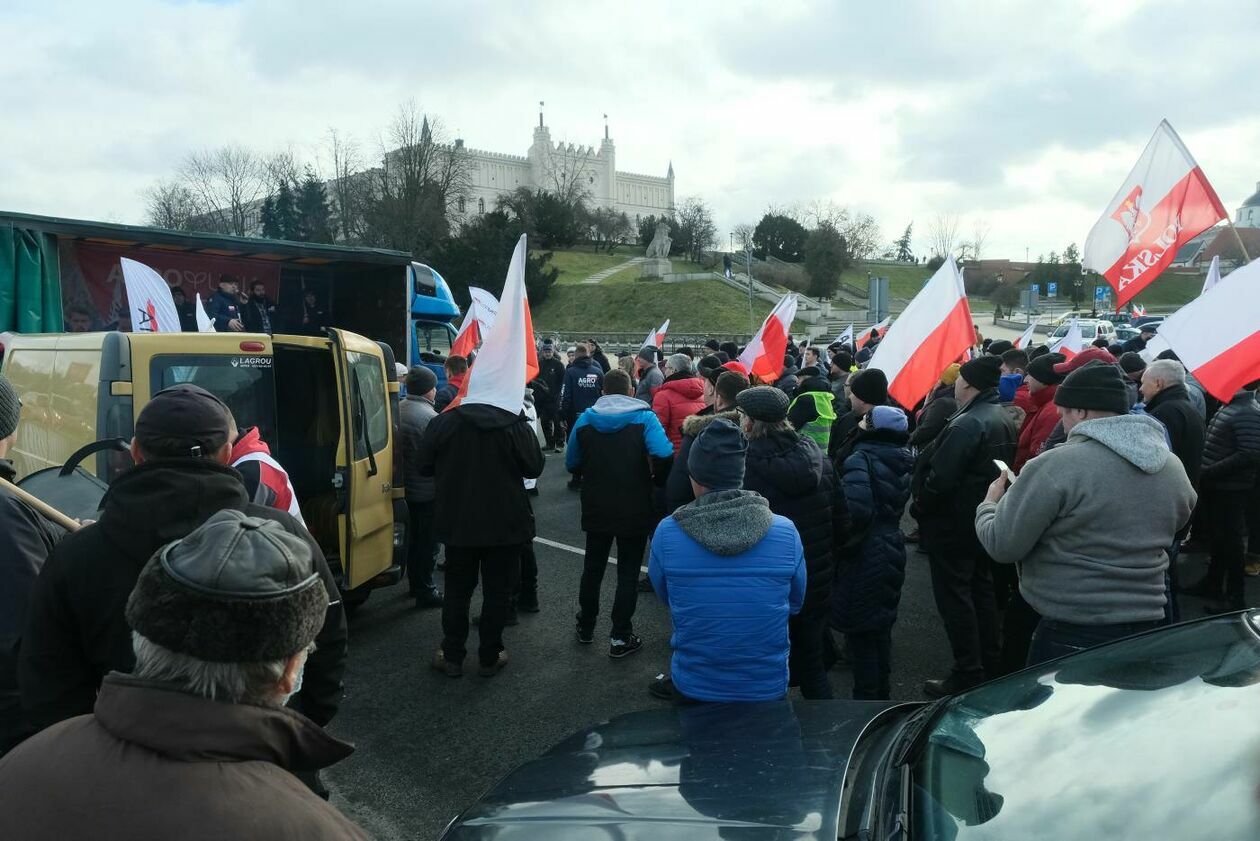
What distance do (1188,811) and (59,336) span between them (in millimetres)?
5891

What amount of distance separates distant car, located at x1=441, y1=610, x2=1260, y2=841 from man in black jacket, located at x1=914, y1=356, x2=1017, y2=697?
2.17 m

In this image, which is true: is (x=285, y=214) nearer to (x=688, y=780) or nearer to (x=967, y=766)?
(x=688, y=780)

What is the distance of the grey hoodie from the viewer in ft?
10.0

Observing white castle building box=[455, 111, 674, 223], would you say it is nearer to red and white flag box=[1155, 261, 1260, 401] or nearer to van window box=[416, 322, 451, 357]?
van window box=[416, 322, 451, 357]

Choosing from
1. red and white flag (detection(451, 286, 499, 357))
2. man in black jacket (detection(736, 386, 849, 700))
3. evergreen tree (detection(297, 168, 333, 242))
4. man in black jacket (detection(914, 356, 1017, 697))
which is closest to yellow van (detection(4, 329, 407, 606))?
man in black jacket (detection(736, 386, 849, 700))

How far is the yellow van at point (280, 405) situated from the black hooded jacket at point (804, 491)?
255cm

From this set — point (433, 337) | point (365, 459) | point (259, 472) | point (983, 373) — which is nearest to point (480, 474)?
point (365, 459)

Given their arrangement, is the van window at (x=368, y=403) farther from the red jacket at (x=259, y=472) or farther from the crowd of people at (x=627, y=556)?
the red jacket at (x=259, y=472)

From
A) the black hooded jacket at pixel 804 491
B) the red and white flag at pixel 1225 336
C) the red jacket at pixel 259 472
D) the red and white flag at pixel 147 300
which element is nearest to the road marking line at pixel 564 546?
the black hooded jacket at pixel 804 491

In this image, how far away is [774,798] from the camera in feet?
6.64

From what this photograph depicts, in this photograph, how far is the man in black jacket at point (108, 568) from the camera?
2205 mm

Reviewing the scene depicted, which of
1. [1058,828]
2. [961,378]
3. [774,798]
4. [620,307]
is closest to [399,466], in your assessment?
[961,378]

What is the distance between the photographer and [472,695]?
4.79m

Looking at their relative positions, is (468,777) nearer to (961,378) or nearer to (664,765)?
(664,765)
